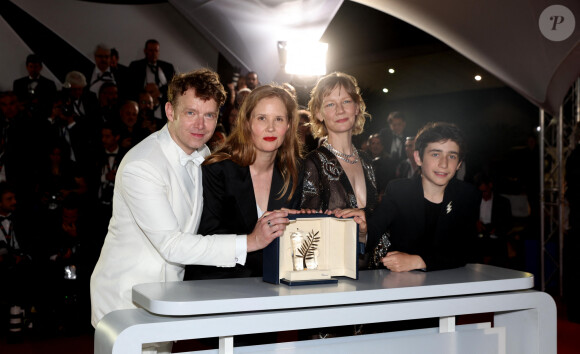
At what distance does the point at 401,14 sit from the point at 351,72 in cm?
629

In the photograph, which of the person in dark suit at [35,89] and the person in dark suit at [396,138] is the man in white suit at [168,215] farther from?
the person in dark suit at [396,138]

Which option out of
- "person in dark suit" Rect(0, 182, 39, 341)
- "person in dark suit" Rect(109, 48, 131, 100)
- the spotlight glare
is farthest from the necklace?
"person in dark suit" Rect(109, 48, 131, 100)

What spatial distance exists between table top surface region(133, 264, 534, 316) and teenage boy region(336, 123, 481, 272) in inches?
8.6

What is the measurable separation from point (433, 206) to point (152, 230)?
4.01 feet

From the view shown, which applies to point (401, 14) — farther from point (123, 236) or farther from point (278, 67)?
point (123, 236)

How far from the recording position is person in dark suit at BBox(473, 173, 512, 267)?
705 centimetres

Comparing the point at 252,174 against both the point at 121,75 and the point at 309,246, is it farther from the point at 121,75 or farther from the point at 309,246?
the point at 121,75

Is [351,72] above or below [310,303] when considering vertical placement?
above

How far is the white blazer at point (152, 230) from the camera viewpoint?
2.08 m

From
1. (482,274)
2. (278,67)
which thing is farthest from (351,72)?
(482,274)

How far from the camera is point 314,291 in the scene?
1.90 meters

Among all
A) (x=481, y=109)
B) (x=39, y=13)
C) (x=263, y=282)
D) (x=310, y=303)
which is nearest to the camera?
(x=310, y=303)

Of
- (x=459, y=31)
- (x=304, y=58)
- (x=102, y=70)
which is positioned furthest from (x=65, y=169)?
(x=459, y=31)

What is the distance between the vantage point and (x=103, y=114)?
18.6 feet
